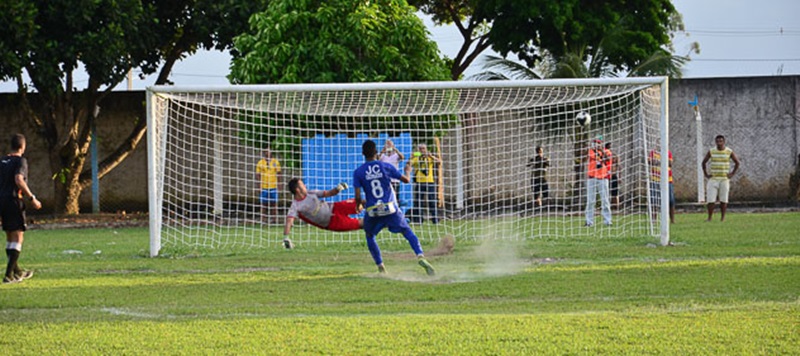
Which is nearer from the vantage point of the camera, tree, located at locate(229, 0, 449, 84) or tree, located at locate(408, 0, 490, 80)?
tree, located at locate(229, 0, 449, 84)

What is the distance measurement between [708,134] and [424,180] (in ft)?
35.5

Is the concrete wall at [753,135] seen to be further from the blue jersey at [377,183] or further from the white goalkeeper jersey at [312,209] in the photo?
the blue jersey at [377,183]

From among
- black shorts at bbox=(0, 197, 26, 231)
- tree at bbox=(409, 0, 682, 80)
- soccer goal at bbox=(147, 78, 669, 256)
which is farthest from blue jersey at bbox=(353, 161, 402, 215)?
tree at bbox=(409, 0, 682, 80)

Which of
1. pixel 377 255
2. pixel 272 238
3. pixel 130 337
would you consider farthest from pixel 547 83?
pixel 130 337

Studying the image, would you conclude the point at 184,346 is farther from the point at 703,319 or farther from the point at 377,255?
the point at 377,255

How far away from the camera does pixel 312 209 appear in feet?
51.4

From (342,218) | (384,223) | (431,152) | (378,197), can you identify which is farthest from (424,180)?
(378,197)

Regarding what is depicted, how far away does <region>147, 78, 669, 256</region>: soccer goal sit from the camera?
52.5 feet

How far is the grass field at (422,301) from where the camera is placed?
7.40 m

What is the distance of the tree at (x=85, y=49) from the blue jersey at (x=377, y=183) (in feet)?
44.4

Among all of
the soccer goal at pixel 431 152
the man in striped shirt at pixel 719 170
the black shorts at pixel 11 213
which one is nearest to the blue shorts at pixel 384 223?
the soccer goal at pixel 431 152

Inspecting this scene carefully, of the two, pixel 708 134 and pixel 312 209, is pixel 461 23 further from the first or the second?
→ pixel 312 209

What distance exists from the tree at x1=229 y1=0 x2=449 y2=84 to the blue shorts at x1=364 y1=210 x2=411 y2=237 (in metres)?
9.80

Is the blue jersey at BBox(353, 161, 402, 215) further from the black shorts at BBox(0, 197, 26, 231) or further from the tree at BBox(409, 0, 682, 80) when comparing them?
the tree at BBox(409, 0, 682, 80)
